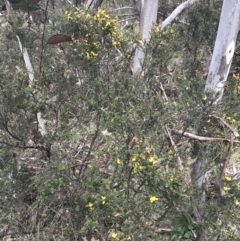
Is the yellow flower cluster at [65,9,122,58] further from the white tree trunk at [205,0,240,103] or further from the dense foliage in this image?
the white tree trunk at [205,0,240,103]

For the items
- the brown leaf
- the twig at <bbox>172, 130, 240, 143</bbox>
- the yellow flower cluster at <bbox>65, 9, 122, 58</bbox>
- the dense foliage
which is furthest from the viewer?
the yellow flower cluster at <bbox>65, 9, 122, 58</bbox>

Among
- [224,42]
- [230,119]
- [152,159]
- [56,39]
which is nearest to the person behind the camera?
[152,159]

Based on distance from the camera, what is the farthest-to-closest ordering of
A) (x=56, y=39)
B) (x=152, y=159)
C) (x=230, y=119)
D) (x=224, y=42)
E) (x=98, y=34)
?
1. (x=224, y=42)
2. (x=98, y=34)
3. (x=56, y=39)
4. (x=230, y=119)
5. (x=152, y=159)

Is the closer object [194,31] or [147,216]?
[147,216]

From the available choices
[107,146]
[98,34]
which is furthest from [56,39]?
[107,146]

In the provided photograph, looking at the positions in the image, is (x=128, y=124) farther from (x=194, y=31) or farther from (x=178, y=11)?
(x=194, y=31)

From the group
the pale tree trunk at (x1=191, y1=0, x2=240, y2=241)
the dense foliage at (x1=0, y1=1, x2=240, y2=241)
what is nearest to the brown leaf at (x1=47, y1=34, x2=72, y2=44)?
the dense foliage at (x1=0, y1=1, x2=240, y2=241)

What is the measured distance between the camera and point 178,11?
187 inches

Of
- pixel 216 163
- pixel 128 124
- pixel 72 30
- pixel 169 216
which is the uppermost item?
pixel 72 30

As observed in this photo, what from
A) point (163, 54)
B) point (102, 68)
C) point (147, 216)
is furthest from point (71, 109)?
point (147, 216)

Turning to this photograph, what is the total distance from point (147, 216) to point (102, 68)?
117 centimetres

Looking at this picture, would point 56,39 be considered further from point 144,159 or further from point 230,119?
point 230,119

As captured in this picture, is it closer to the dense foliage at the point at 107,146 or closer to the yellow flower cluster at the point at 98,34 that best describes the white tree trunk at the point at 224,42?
the dense foliage at the point at 107,146

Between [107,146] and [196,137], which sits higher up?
[196,137]
